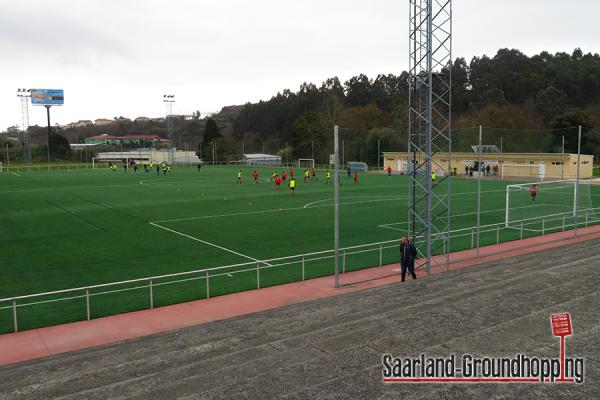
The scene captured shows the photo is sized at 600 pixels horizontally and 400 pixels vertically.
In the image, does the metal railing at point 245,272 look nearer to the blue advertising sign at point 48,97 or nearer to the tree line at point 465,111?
the tree line at point 465,111

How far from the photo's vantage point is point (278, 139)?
443ft

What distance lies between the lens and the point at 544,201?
100ft

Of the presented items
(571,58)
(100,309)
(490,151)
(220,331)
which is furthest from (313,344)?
(571,58)

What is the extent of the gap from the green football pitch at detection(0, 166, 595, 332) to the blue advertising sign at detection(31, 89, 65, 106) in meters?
71.1

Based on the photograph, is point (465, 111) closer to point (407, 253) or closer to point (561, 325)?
point (407, 253)

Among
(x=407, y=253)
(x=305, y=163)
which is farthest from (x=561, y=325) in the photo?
(x=305, y=163)

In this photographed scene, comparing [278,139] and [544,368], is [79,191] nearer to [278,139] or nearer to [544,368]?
[544,368]

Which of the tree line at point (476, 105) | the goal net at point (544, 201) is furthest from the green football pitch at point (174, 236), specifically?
the tree line at point (476, 105)

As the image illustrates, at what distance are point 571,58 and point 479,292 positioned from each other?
381 ft

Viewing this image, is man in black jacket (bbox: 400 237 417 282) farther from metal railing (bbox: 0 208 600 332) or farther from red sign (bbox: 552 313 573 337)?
red sign (bbox: 552 313 573 337)

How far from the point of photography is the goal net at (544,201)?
27.7 m

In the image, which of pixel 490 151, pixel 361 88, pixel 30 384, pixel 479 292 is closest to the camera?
pixel 30 384

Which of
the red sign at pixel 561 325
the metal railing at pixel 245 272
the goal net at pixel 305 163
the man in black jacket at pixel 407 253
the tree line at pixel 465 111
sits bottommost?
the metal railing at pixel 245 272

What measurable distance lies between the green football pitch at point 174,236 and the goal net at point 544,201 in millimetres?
331
